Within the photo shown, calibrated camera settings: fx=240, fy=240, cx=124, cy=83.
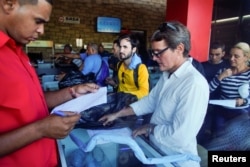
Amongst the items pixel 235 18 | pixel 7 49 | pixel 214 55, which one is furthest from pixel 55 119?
pixel 235 18

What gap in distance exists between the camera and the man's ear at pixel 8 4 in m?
0.59

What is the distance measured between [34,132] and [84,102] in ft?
0.79

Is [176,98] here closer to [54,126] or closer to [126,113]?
[126,113]

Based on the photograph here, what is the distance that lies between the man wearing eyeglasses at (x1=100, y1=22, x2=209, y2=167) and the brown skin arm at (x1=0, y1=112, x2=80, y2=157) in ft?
1.54

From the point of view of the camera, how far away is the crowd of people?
0.57 metres

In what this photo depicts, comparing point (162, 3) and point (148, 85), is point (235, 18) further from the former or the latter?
point (162, 3)

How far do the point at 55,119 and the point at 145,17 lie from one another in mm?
4810

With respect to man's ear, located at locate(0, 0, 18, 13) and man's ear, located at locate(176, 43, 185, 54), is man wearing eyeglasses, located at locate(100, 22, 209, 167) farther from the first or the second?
man's ear, located at locate(0, 0, 18, 13)

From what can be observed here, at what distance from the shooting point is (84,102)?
0.78 m

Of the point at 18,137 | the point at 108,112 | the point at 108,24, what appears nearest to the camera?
the point at 18,137

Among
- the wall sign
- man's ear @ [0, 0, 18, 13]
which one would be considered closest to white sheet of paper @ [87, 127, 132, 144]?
man's ear @ [0, 0, 18, 13]

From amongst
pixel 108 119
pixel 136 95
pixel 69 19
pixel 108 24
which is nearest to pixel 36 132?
pixel 108 119

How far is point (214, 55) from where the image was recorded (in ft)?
6.72

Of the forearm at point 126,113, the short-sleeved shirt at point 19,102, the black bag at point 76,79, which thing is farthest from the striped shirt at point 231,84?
the short-sleeved shirt at point 19,102
